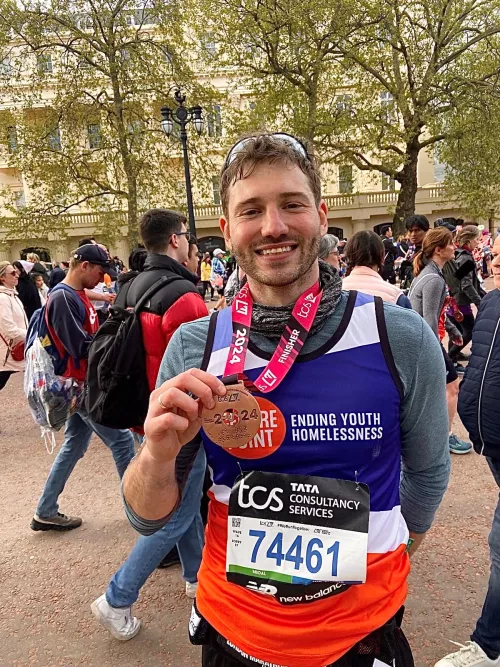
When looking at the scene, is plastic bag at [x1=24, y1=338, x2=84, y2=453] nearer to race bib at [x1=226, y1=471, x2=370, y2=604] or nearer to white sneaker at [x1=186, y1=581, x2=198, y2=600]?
white sneaker at [x1=186, y1=581, x2=198, y2=600]

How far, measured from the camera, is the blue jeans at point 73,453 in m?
3.53

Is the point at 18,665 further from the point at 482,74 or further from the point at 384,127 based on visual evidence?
the point at 482,74

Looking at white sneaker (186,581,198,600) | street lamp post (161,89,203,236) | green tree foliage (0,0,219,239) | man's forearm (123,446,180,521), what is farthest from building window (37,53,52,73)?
man's forearm (123,446,180,521)

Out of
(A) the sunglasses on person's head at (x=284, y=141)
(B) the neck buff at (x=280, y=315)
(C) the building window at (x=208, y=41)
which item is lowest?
(B) the neck buff at (x=280, y=315)

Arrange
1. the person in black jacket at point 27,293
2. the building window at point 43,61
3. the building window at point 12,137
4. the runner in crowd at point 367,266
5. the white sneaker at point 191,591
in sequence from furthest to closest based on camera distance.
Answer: the building window at point 12,137 < the building window at point 43,61 < the person in black jacket at point 27,293 < the runner in crowd at point 367,266 < the white sneaker at point 191,591

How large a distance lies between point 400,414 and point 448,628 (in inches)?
75.0

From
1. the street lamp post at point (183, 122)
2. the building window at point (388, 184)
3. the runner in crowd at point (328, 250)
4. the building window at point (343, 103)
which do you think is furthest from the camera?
the building window at point (388, 184)

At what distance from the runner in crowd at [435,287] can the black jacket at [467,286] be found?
7.16 feet

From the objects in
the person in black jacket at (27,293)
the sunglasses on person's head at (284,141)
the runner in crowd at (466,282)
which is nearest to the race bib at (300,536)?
the sunglasses on person's head at (284,141)

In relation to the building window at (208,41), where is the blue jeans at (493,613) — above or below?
below

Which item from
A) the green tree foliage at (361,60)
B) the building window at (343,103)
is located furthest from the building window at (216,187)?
the building window at (343,103)

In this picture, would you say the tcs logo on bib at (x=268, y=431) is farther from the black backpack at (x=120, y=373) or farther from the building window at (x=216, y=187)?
the black backpack at (x=120, y=373)

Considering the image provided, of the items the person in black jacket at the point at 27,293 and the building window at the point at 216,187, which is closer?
the building window at the point at 216,187

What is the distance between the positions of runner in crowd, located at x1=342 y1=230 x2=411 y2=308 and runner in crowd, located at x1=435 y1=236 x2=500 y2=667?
1.05 meters
